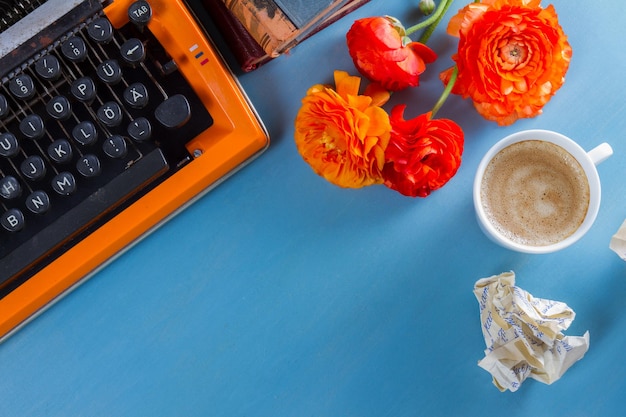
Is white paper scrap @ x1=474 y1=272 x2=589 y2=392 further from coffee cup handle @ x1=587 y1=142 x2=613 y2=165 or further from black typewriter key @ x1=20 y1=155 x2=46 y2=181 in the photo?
black typewriter key @ x1=20 y1=155 x2=46 y2=181

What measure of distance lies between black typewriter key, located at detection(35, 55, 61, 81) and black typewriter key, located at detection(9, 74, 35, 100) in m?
0.02

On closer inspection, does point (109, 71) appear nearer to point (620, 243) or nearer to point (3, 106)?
point (3, 106)

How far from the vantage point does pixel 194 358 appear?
929 mm

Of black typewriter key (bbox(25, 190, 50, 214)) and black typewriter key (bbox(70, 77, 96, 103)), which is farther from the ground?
black typewriter key (bbox(70, 77, 96, 103))

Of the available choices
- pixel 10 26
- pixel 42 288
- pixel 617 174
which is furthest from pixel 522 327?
pixel 10 26

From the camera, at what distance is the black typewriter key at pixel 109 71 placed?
780mm

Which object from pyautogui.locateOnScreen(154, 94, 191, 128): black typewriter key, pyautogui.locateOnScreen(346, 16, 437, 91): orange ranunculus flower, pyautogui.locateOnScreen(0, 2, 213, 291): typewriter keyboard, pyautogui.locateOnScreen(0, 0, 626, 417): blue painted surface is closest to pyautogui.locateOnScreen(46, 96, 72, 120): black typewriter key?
pyautogui.locateOnScreen(0, 2, 213, 291): typewriter keyboard

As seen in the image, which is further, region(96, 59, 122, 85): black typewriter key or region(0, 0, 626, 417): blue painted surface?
region(0, 0, 626, 417): blue painted surface

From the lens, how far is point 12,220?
0.80 metres

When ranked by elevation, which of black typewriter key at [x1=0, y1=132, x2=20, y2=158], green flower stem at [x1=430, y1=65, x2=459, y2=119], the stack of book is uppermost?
black typewriter key at [x1=0, y1=132, x2=20, y2=158]

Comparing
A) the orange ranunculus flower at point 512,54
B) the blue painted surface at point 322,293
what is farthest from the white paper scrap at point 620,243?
the orange ranunculus flower at point 512,54

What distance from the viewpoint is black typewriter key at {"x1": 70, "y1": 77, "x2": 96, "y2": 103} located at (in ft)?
2.58

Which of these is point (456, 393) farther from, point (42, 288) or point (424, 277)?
point (42, 288)

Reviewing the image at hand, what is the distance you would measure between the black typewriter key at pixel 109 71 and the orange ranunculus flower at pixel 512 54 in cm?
40
